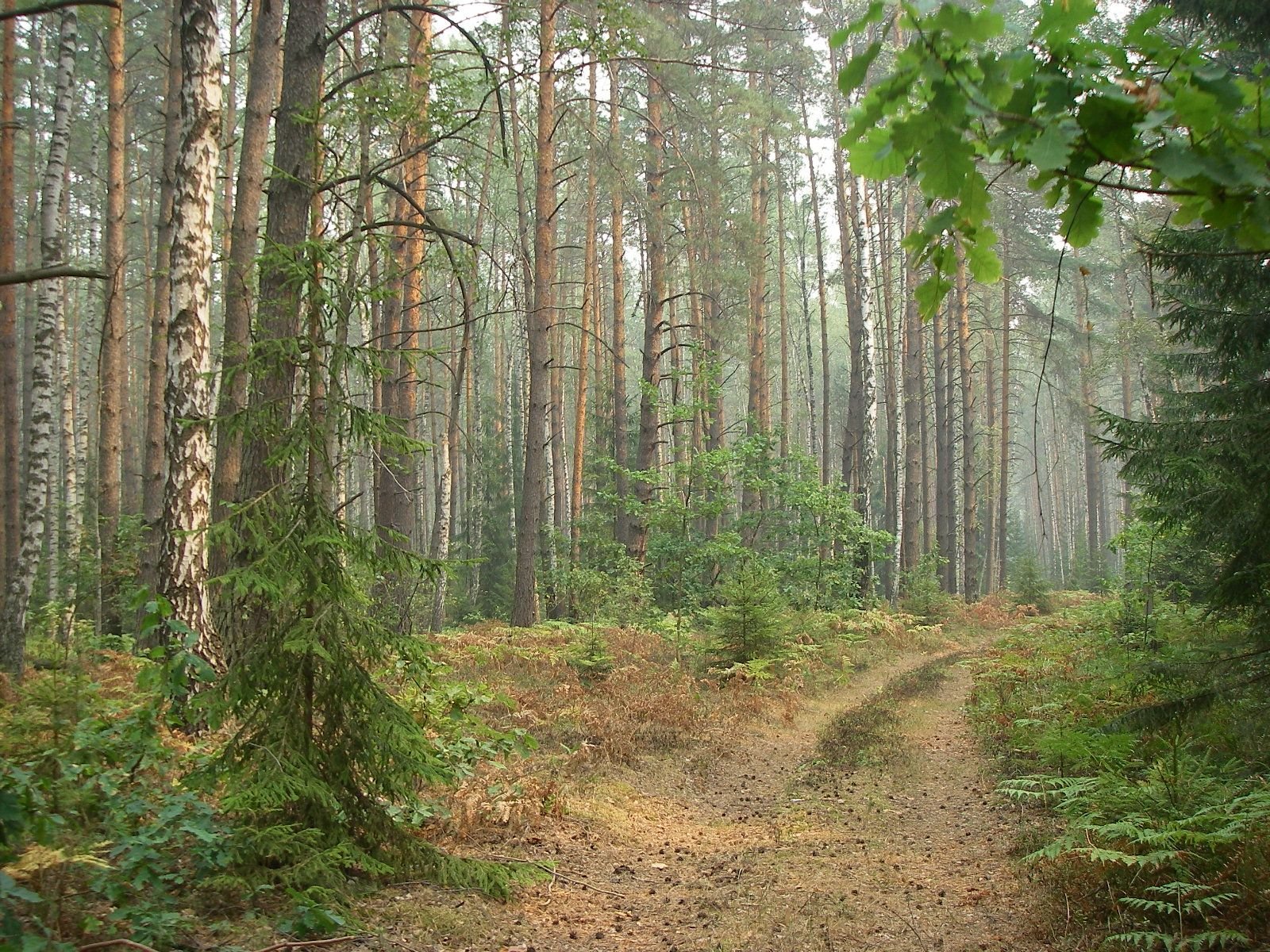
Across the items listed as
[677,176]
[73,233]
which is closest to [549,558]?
[677,176]

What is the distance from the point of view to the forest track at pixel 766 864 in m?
4.20

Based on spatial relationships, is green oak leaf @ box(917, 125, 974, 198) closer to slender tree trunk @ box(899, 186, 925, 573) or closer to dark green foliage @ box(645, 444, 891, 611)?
dark green foliage @ box(645, 444, 891, 611)

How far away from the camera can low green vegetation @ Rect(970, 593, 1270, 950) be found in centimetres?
373

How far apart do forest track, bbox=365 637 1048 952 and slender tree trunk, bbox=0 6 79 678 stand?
24.0 ft

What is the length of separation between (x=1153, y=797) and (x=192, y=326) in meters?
7.48

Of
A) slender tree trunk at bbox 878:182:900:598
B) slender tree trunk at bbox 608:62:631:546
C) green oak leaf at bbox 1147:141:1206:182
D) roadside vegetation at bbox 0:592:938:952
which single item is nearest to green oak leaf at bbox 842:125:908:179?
green oak leaf at bbox 1147:141:1206:182

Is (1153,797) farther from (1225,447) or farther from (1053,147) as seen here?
(1053,147)

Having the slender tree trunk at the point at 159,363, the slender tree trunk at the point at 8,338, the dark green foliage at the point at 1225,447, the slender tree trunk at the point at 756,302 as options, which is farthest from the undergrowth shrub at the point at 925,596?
the slender tree trunk at the point at 8,338

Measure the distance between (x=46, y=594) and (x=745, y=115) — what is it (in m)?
18.9

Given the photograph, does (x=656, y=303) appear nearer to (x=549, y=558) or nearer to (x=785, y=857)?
(x=549, y=558)

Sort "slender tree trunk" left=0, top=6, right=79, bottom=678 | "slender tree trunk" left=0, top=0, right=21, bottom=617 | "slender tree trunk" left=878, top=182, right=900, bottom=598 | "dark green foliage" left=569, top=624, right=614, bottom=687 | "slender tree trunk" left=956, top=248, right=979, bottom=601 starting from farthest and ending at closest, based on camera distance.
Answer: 1. "slender tree trunk" left=956, top=248, right=979, bottom=601
2. "slender tree trunk" left=878, top=182, right=900, bottom=598
3. "slender tree trunk" left=0, top=0, right=21, bottom=617
4. "dark green foliage" left=569, top=624, right=614, bottom=687
5. "slender tree trunk" left=0, top=6, right=79, bottom=678

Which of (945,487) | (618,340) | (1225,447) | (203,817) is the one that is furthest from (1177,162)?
(945,487)

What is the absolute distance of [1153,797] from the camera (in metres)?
4.72

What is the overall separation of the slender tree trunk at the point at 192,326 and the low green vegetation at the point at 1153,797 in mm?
6180
